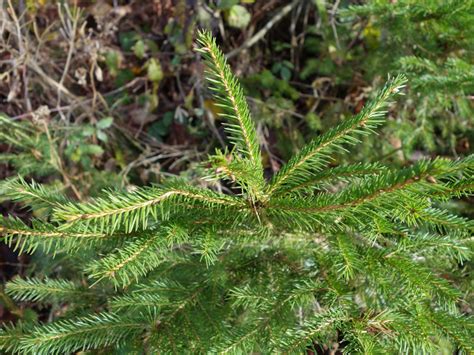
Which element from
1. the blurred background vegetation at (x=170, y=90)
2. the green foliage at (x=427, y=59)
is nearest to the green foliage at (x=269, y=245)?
the green foliage at (x=427, y=59)

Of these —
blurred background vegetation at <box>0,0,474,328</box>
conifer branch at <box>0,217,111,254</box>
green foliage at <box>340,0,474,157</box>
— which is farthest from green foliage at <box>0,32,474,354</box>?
blurred background vegetation at <box>0,0,474,328</box>

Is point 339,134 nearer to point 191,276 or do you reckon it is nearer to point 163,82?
point 191,276

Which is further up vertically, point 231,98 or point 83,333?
point 231,98

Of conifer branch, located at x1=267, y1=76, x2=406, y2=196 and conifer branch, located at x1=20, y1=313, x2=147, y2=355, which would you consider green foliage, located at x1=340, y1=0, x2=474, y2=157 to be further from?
conifer branch, located at x1=20, y1=313, x2=147, y2=355

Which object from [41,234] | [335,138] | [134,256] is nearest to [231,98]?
[335,138]

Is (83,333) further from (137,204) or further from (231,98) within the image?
(231,98)

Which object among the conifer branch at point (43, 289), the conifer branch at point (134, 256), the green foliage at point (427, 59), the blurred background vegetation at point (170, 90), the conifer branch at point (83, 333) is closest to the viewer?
the conifer branch at point (134, 256)

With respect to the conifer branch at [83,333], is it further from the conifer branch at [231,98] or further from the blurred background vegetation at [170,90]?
the blurred background vegetation at [170,90]
